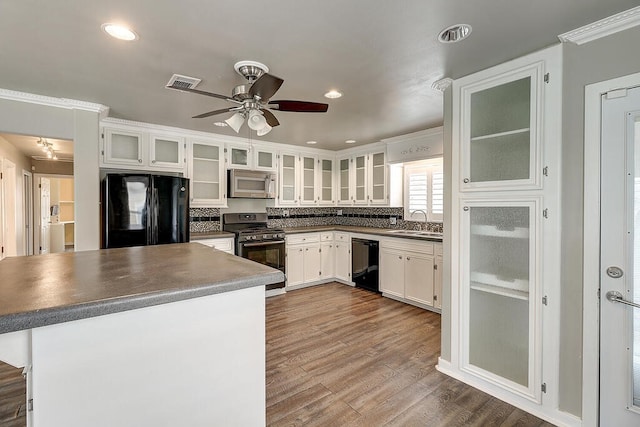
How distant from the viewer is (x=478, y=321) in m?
2.27

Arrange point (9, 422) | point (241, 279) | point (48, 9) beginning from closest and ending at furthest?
1. point (241, 279)
2. point (48, 9)
3. point (9, 422)

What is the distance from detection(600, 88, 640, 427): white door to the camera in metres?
1.58

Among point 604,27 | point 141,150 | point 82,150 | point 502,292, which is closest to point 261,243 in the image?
point 141,150

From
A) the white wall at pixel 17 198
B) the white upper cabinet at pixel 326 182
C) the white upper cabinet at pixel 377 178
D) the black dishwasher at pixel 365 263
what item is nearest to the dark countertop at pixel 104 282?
the black dishwasher at pixel 365 263

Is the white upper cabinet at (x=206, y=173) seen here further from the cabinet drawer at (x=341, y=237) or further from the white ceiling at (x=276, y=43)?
the cabinet drawer at (x=341, y=237)

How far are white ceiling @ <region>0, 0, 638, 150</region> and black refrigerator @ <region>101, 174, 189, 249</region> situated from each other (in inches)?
33.4

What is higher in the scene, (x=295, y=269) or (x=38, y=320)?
(x=38, y=320)

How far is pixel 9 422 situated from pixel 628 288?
3703 millimetres

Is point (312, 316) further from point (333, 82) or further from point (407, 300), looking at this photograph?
point (333, 82)

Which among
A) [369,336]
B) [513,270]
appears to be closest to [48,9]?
[513,270]

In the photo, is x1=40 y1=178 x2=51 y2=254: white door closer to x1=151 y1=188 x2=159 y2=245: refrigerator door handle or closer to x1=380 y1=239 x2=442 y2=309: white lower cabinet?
x1=151 y1=188 x2=159 y2=245: refrigerator door handle

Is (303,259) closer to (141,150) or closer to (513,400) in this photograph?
(141,150)

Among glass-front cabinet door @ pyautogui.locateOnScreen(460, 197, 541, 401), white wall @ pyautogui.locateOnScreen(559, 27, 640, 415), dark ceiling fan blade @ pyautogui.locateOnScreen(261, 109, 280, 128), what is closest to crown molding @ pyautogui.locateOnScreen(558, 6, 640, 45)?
white wall @ pyautogui.locateOnScreen(559, 27, 640, 415)

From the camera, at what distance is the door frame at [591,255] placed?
168 centimetres
